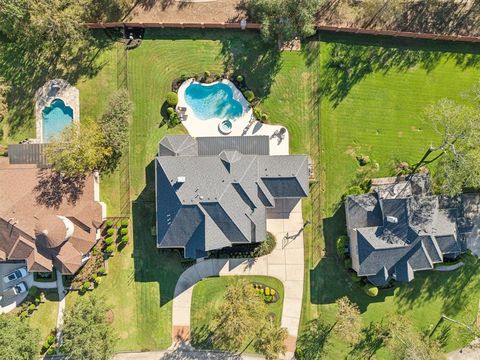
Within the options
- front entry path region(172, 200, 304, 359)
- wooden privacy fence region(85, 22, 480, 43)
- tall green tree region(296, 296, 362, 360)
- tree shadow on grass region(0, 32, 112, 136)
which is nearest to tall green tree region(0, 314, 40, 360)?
front entry path region(172, 200, 304, 359)

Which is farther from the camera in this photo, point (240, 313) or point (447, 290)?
point (447, 290)

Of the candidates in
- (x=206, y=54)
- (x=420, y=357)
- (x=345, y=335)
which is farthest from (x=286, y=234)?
(x=206, y=54)

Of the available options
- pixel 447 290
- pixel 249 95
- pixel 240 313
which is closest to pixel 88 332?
pixel 240 313

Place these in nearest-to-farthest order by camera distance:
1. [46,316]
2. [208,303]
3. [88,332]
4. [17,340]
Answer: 1. [17,340]
2. [88,332]
3. [46,316]
4. [208,303]

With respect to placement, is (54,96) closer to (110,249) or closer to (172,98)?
(172,98)

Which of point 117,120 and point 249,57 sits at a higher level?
point 249,57

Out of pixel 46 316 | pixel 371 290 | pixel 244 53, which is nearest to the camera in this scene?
pixel 371 290
